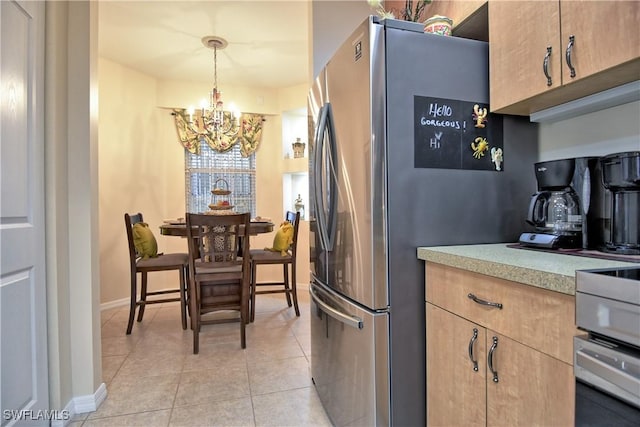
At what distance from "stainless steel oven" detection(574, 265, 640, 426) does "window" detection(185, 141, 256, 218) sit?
13.8 feet

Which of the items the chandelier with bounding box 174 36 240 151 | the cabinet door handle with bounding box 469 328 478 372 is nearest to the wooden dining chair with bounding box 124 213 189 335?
the chandelier with bounding box 174 36 240 151

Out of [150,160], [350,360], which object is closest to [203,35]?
[150,160]

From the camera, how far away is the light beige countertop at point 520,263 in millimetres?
788

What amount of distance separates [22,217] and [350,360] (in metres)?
1.54

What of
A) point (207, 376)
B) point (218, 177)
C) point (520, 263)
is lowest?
point (207, 376)

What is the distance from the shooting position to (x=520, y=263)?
0.92 m

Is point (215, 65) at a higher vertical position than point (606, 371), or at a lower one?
higher

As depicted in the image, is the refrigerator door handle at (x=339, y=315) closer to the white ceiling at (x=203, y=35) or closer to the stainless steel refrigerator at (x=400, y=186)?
the stainless steel refrigerator at (x=400, y=186)

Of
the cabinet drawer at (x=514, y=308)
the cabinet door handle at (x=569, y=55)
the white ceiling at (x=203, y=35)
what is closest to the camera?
the cabinet drawer at (x=514, y=308)

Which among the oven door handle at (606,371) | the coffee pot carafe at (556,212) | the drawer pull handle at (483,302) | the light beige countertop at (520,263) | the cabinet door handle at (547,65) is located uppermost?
the cabinet door handle at (547,65)

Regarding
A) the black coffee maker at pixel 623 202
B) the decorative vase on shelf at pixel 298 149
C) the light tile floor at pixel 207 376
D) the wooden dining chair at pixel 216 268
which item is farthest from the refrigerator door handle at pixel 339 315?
the decorative vase on shelf at pixel 298 149

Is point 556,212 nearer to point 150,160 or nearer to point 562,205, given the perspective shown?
point 562,205

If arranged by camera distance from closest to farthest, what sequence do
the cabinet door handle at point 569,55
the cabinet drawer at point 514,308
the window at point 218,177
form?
the cabinet drawer at point 514,308, the cabinet door handle at point 569,55, the window at point 218,177

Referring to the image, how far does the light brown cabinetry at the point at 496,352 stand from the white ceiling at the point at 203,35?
2.65 metres
